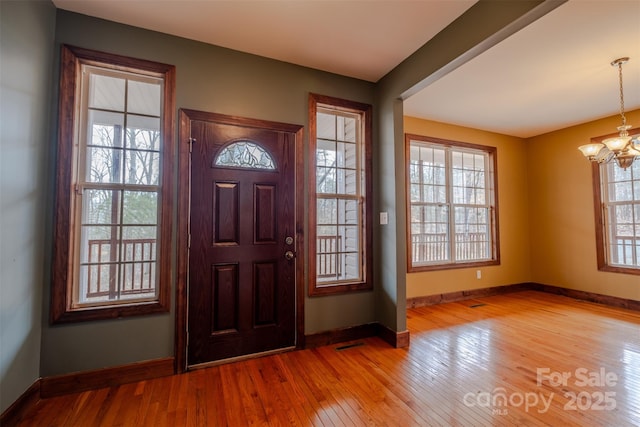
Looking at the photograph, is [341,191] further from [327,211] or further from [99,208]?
[99,208]

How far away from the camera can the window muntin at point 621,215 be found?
13.1 feet

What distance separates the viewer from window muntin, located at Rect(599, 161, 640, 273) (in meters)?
3.98

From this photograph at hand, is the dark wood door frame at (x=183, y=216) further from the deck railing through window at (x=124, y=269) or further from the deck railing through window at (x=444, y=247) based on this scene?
the deck railing through window at (x=444, y=247)

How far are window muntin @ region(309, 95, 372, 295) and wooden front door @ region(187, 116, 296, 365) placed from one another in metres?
0.35

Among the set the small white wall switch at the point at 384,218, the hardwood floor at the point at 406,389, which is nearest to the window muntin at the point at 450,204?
the small white wall switch at the point at 384,218

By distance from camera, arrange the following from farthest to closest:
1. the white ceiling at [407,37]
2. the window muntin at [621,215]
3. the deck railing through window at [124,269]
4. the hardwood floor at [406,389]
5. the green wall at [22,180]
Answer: the window muntin at [621,215] < the deck railing through window at [124,269] < the white ceiling at [407,37] < the hardwood floor at [406,389] < the green wall at [22,180]

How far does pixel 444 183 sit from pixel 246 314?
358 centimetres

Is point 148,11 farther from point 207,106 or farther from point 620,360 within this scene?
point 620,360

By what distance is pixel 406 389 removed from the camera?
2.04 meters

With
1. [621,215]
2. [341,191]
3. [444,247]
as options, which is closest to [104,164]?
[341,191]

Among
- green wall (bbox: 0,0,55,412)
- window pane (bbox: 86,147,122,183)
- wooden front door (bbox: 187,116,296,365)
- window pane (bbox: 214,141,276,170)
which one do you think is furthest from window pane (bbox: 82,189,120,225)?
window pane (bbox: 214,141,276,170)

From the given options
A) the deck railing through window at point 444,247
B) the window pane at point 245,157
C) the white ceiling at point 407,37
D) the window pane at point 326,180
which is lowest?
the deck railing through window at point 444,247

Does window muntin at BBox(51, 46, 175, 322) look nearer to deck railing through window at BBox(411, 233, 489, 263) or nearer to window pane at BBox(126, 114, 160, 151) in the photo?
window pane at BBox(126, 114, 160, 151)

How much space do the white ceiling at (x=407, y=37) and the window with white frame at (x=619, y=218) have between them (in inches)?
46.8
